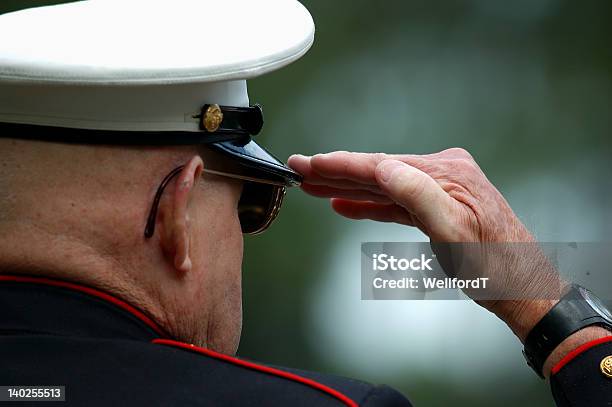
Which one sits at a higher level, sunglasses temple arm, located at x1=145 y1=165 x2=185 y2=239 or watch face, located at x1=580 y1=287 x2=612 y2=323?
sunglasses temple arm, located at x1=145 y1=165 x2=185 y2=239

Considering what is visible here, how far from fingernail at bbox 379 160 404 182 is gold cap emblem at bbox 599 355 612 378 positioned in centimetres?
40

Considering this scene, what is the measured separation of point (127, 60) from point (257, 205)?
341mm

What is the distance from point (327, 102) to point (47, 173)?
3.32m

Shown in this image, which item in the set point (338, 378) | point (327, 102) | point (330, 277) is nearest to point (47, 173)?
point (338, 378)

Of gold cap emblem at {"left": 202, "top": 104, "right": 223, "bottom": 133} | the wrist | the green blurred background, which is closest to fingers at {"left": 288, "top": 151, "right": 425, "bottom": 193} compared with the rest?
the wrist

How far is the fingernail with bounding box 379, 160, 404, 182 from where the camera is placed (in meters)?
Result: 1.40

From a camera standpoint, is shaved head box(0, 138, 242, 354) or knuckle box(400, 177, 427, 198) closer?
shaved head box(0, 138, 242, 354)

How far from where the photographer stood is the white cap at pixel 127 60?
102 centimetres

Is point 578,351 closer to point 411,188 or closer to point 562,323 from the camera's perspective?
point 562,323

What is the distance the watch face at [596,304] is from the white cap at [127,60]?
2.04 feet

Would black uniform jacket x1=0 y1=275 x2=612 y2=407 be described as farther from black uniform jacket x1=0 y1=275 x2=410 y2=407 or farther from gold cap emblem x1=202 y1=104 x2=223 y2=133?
gold cap emblem x1=202 y1=104 x2=223 y2=133

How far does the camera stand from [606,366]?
136 centimetres

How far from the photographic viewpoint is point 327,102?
4.30 m

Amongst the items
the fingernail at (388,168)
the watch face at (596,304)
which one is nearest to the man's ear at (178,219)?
the fingernail at (388,168)
